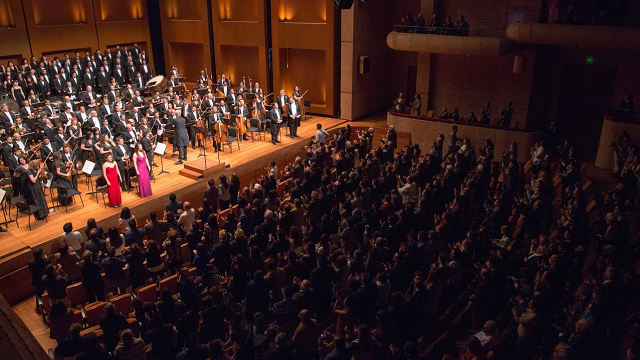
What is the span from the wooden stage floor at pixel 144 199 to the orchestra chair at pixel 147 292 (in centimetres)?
282

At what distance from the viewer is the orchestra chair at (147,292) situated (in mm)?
6699

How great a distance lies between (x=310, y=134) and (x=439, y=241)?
862 cm

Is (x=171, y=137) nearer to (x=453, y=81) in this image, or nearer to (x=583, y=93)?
(x=453, y=81)

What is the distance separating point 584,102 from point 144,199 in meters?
13.1

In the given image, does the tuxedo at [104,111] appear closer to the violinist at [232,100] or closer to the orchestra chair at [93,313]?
the violinist at [232,100]

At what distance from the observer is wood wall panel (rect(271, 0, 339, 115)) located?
16891 mm

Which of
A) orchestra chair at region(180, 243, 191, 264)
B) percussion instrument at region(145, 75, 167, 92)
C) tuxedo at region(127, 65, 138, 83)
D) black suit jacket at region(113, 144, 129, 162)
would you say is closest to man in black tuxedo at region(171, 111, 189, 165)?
black suit jacket at region(113, 144, 129, 162)

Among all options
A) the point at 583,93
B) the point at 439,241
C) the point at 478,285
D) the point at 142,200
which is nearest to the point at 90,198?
the point at 142,200

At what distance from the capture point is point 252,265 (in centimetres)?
691

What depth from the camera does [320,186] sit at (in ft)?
30.6

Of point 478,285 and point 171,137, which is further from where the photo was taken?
point 171,137

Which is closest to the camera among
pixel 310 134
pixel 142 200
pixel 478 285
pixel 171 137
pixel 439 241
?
pixel 478 285

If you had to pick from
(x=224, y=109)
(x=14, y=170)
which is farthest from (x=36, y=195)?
(x=224, y=109)

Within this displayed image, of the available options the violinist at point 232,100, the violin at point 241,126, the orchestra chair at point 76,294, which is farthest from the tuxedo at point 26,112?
the orchestra chair at point 76,294
